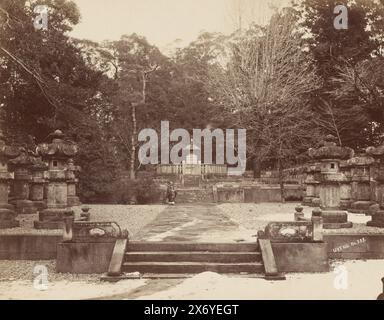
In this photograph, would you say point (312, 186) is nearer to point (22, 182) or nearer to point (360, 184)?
point (360, 184)

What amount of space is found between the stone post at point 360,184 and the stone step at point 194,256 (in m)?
10.1

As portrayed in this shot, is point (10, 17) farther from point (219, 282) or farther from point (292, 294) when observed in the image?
point (292, 294)

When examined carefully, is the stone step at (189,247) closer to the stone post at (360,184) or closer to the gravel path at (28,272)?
the gravel path at (28,272)

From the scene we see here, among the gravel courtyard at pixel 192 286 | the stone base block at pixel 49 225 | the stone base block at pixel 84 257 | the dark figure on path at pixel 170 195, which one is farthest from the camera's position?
the dark figure on path at pixel 170 195

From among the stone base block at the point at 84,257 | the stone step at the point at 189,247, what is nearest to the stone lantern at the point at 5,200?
the stone base block at the point at 84,257

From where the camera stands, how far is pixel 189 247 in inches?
447

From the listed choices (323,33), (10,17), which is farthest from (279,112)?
(10,17)

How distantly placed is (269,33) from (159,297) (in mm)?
24726

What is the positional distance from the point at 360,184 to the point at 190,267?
1184 centimetres

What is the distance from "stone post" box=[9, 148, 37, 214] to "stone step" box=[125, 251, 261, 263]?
919cm

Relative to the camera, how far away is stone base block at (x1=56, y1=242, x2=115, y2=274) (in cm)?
1109

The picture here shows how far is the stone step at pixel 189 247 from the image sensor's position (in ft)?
37.0

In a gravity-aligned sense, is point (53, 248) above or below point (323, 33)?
below

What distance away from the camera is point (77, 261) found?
11117 millimetres
